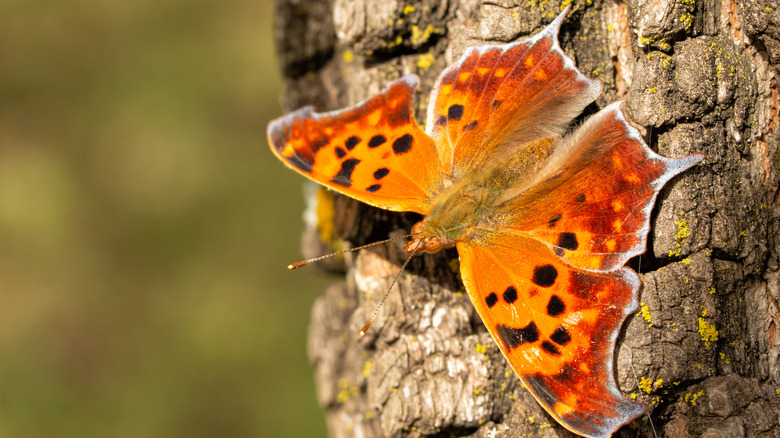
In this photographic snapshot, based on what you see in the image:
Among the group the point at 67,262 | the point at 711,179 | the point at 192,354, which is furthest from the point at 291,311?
the point at 711,179

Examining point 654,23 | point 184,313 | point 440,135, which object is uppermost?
point 654,23

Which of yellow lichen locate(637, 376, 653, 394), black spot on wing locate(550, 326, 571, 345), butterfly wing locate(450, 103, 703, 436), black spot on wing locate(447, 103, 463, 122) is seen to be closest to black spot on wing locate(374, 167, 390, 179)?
black spot on wing locate(447, 103, 463, 122)

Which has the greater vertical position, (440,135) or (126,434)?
(440,135)

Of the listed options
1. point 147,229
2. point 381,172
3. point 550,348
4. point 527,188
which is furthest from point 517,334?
point 147,229

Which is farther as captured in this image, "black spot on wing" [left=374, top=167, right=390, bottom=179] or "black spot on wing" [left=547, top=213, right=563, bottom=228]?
"black spot on wing" [left=374, top=167, right=390, bottom=179]

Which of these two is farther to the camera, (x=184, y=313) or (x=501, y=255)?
(x=184, y=313)

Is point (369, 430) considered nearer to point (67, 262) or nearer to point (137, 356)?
point (137, 356)

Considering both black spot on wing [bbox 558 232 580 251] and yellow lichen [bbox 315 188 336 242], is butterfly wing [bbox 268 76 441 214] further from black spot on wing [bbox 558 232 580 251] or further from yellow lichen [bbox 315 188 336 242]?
yellow lichen [bbox 315 188 336 242]

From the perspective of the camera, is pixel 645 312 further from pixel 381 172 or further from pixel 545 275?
pixel 381 172
